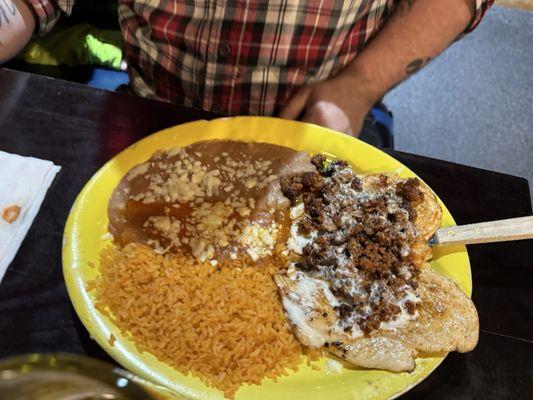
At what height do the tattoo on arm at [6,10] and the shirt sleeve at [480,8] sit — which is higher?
the shirt sleeve at [480,8]

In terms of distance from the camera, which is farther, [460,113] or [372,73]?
[460,113]

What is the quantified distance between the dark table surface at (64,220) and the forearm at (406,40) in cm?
31

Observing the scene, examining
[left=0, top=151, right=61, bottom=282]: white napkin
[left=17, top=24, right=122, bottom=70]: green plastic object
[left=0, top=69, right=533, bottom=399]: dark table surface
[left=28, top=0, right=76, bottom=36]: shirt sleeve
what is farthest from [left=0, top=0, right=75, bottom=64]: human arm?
[left=0, top=151, right=61, bottom=282]: white napkin

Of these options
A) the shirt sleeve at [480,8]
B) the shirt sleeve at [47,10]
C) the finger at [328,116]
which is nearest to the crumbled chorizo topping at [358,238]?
the finger at [328,116]

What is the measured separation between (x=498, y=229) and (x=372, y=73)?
69cm

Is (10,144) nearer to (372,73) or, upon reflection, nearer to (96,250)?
(96,250)

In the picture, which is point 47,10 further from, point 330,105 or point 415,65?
point 415,65

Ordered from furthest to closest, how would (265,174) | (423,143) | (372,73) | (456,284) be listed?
(423,143) → (372,73) → (265,174) → (456,284)

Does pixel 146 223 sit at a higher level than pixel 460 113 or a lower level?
higher

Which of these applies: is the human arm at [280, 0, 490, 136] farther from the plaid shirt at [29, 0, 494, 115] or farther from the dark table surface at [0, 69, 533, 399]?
the dark table surface at [0, 69, 533, 399]

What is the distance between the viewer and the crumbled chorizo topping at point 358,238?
49.0 inches

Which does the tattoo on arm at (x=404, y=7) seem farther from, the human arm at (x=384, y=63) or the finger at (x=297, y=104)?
the finger at (x=297, y=104)

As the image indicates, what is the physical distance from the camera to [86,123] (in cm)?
156

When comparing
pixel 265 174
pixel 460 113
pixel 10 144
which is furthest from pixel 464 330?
pixel 460 113
